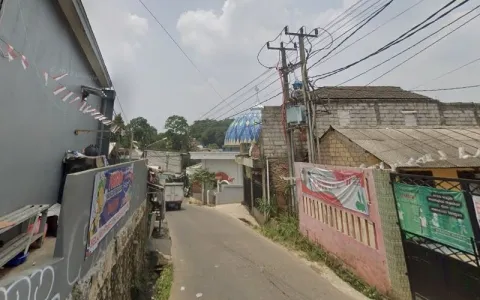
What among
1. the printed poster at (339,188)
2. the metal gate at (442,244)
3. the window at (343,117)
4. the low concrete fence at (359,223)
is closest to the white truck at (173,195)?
the window at (343,117)

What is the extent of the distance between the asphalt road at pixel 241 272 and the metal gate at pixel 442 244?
186cm

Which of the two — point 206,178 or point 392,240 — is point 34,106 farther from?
point 206,178

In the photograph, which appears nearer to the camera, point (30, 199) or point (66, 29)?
point (30, 199)

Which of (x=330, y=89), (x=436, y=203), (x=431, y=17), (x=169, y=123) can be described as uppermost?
(x=169, y=123)

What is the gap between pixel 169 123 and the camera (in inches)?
2349

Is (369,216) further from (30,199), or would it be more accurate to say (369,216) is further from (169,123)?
(169,123)

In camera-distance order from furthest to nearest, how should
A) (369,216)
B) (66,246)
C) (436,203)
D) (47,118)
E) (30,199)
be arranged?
(369,216), (47,118), (30,199), (436,203), (66,246)

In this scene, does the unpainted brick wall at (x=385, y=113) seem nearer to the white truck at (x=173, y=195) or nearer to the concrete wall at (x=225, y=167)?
the white truck at (x=173, y=195)

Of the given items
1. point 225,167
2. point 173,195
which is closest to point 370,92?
point 173,195

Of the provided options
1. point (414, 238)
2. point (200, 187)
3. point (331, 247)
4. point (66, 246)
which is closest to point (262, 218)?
point (331, 247)

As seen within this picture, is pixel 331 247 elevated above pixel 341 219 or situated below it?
below

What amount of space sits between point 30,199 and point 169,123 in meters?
56.4

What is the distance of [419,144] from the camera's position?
895cm

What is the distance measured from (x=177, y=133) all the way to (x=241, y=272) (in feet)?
172
